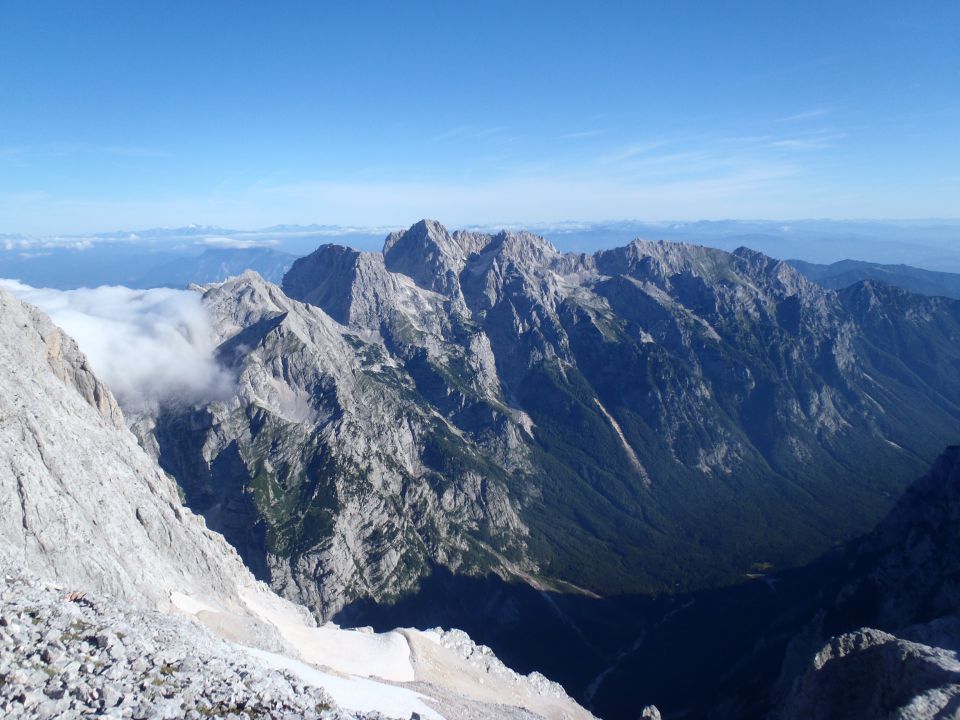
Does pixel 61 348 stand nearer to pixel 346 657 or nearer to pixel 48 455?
pixel 48 455

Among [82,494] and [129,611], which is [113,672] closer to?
[129,611]

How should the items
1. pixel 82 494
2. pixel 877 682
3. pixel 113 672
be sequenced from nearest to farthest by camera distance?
pixel 113 672 < pixel 877 682 < pixel 82 494

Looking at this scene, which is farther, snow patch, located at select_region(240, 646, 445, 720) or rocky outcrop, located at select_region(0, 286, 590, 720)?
snow patch, located at select_region(240, 646, 445, 720)

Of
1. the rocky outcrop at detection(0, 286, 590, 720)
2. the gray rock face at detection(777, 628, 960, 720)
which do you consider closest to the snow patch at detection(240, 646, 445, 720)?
the rocky outcrop at detection(0, 286, 590, 720)

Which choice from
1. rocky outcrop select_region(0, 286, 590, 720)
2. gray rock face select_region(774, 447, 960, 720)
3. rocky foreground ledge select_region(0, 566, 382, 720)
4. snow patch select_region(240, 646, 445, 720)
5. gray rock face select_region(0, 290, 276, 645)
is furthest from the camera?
gray rock face select_region(0, 290, 276, 645)

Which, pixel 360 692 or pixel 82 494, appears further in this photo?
pixel 82 494

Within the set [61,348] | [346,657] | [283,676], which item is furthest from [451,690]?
[61,348]

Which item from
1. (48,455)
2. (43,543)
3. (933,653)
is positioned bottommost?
(933,653)

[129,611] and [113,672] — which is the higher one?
[113,672]

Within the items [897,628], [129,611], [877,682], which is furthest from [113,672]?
[897,628]

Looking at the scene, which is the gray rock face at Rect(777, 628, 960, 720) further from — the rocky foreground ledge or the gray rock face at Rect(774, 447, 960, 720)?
the rocky foreground ledge

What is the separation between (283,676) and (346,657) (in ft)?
141

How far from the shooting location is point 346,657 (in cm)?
7638

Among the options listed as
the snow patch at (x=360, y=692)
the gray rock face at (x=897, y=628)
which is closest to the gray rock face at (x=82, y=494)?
the snow patch at (x=360, y=692)
